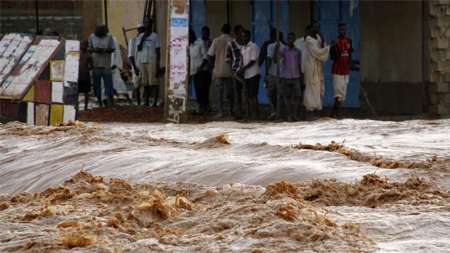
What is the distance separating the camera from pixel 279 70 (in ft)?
57.5

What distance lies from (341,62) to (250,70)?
4.41 ft

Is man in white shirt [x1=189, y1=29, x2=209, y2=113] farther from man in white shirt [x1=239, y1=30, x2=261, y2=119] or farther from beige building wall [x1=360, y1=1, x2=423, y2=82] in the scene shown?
beige building wall [x1=360, y1=1, x2=423, y2=82]

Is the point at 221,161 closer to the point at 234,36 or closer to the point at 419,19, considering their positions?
the point at 419,19

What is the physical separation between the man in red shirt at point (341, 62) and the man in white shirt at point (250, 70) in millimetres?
1130

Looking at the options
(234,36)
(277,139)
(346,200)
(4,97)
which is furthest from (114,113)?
(346,200)

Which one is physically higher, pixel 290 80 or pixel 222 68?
pixel 222 68

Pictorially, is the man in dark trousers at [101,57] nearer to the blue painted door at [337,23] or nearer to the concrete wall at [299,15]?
the concrete wall at [299,15]

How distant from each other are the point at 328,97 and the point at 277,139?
27.9 feet

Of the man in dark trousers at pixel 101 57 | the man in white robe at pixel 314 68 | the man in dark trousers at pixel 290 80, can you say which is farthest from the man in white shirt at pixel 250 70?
the man in dark trousers at pixel 101 57

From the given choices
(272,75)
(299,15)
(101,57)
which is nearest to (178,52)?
(272,75)

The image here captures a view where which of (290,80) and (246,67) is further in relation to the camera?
(246,67)

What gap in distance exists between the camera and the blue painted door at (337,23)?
18797 mm

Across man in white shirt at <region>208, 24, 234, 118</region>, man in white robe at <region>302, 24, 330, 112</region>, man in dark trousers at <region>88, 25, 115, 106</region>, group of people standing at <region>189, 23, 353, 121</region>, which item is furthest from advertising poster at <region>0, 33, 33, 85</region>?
man in white robe at <region>302, 24, 330, 112</region>

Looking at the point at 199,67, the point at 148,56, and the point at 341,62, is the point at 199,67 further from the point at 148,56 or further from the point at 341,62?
the point at 341,62
